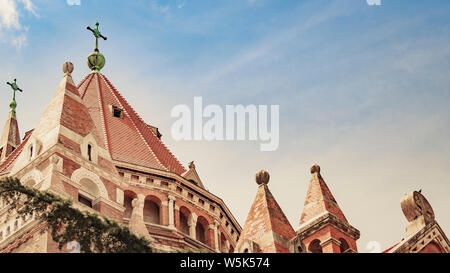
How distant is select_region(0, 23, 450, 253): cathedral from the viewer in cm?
2100

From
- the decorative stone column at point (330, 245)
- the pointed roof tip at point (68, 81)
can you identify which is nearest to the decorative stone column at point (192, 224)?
the pointed roof tip at point (68, 81)

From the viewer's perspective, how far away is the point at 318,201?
25125 mm

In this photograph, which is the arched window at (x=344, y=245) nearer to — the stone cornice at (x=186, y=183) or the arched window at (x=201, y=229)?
the arched window at (x=201, y=229)

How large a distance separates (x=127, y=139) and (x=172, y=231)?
185 inches

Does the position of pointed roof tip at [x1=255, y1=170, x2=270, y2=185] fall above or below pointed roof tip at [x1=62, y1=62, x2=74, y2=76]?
below

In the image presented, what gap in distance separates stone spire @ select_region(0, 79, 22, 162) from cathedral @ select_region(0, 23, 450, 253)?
2.95 m

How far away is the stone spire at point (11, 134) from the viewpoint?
3834 cm

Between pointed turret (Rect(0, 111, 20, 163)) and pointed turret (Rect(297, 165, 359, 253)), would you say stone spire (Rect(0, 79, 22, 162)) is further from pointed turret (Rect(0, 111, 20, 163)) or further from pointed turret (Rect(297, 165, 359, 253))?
pointed turret (Rect(297, 165, 359, 253))

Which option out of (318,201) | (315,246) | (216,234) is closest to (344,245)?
(315,246)

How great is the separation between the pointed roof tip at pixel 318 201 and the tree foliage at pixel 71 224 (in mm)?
7189

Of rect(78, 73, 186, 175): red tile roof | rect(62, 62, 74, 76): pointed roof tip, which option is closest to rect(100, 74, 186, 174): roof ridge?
rect(78, 73, 186, 175): red tile roof
